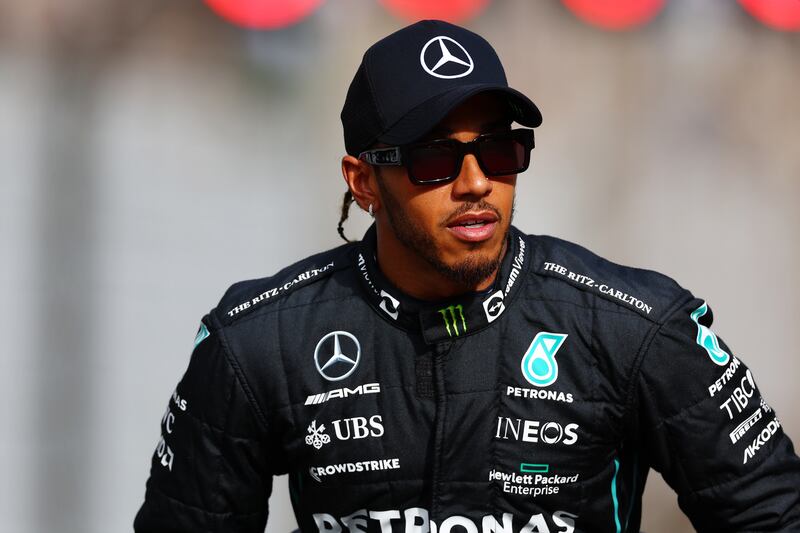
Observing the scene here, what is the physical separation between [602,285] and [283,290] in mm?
716

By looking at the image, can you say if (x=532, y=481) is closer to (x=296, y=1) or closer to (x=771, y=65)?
(x=296, y=1)

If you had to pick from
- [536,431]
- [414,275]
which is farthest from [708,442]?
[414,275]

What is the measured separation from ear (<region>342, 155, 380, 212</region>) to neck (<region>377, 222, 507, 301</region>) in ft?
0.22

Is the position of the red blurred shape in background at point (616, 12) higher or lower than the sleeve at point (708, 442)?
higher

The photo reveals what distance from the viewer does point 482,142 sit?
7.86 ft

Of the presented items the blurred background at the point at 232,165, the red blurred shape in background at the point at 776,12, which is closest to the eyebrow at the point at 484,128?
the blurred background at the point at 232,165

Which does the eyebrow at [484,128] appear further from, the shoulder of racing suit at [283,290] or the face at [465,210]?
the shoulder of racing suit at [283,290]

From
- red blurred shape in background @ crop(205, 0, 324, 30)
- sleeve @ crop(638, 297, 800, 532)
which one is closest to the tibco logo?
sleeve @ crop(638, 297, 800, 532)

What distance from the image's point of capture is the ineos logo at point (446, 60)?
2461 millimetres

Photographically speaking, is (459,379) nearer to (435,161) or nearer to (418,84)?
(435,161)

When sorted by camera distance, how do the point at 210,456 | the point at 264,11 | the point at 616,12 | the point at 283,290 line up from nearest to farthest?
the point at 210,456 < the point at 283,290 < the point at 264,11 < the point at 616,12

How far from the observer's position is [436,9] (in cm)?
448

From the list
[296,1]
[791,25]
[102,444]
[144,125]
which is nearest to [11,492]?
[102,444]

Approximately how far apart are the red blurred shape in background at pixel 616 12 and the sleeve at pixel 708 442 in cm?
242
